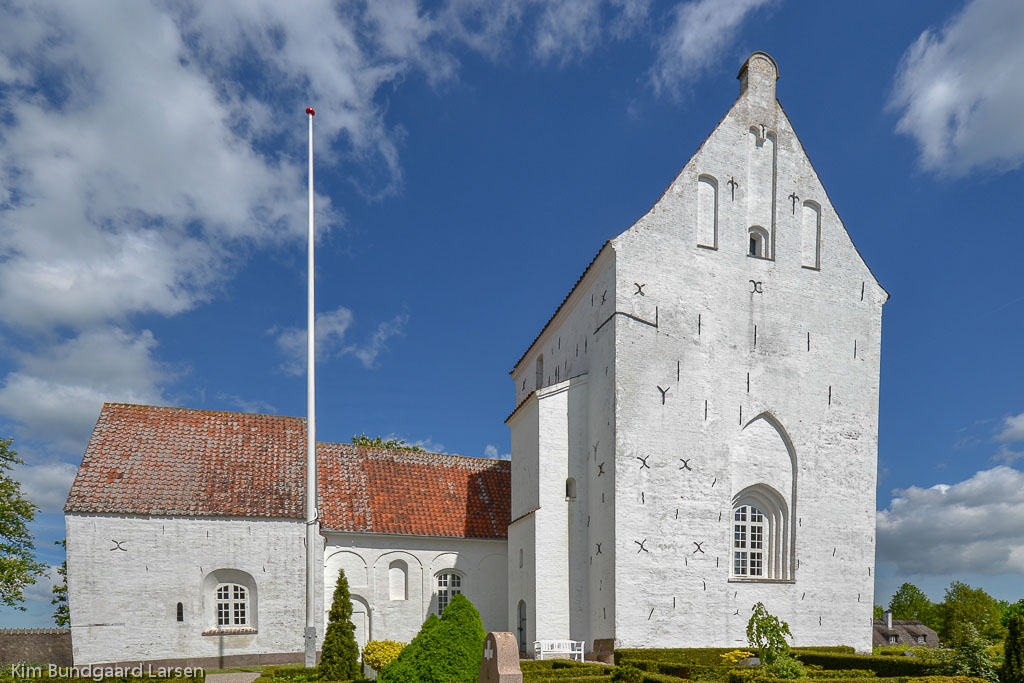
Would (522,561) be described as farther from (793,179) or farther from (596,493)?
(793,179)

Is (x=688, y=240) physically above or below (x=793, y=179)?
below

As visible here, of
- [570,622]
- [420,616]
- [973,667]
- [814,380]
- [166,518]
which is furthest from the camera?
[420,616]

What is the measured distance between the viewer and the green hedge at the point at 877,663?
12891mm

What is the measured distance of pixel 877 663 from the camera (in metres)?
13.8

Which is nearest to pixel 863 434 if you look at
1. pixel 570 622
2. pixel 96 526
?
pixel 570 622

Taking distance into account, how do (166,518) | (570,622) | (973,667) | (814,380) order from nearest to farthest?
(973,667) < (570,622) < (814,380) < (166,518)

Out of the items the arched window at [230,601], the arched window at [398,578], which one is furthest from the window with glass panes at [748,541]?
the arched window at [230,601]

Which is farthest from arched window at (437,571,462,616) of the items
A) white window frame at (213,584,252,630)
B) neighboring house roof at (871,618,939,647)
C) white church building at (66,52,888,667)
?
neighboring house roof at (871,618,939,647)

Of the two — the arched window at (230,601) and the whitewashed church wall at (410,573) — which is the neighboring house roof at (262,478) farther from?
the arched window at (230,601)

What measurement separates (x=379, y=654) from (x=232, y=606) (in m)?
5.83

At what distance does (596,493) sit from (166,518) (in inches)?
494

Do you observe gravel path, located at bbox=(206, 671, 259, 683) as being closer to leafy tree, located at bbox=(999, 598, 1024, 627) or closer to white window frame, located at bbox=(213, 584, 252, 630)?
white window frame, located at bbox=(213, 584, 252, 630)

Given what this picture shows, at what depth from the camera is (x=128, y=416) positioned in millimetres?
22141

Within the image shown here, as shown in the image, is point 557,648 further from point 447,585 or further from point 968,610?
point 968,610
